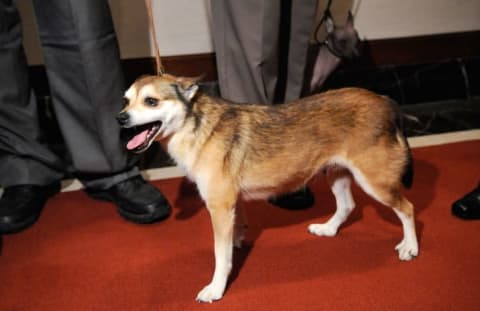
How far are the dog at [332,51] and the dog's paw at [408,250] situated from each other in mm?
810

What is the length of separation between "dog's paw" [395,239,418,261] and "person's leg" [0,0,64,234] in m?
1.35

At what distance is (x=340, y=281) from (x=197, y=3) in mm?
1502

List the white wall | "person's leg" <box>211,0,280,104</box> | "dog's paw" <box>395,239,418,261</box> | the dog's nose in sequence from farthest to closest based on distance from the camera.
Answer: the white wall → "person's leg" <box>211,0,280,104</box> → "dog's paw" <box>395,239,418,261</box> → the dog's nose

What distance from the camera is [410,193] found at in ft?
6.19

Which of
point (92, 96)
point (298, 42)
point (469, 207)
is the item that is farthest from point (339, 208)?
point (92, 96)

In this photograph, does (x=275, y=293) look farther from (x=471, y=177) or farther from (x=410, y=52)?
(x=410, y=52)

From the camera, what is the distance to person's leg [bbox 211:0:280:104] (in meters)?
1.62

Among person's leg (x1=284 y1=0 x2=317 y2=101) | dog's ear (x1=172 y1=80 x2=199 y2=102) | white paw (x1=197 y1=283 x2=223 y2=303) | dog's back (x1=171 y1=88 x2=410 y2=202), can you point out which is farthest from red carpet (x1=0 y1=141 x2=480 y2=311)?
dog's ear (x1=172 y1=80 x2=199 y2=102)

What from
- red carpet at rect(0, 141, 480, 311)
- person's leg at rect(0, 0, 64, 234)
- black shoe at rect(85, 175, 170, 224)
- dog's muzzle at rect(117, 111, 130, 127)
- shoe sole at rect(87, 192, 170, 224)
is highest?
dog's muzzle at rect(117, 111, 130, 127)

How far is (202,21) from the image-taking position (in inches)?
92.0

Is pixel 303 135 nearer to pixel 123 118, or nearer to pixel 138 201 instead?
pixel 123 118

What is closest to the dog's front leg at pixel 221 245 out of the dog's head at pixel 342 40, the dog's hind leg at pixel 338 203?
the dog's hind leg at pixel 338 203

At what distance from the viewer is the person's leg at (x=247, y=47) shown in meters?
1.62

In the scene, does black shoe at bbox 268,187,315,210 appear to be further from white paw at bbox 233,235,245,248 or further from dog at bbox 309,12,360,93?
dog at bbox 309,12,360,93
